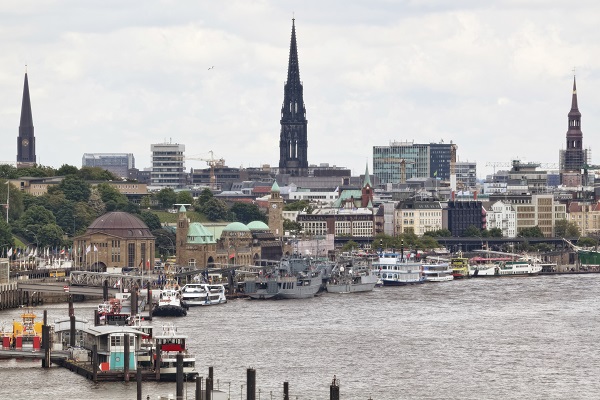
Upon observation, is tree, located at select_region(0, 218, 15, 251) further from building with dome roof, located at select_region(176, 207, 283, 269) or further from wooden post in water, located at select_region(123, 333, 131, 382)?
wooden post in water, located at select_region(123, 333, 131, 382)

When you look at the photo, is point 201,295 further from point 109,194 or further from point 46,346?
point 109,194

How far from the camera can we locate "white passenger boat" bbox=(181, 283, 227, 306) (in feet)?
397

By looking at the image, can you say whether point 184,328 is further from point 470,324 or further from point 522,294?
point 522,294

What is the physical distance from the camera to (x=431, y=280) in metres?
159

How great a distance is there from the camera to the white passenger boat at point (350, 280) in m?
141

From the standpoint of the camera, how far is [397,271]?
501ft

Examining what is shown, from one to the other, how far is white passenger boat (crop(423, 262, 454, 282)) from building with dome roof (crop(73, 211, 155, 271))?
2229cm

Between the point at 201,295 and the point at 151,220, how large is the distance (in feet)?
198

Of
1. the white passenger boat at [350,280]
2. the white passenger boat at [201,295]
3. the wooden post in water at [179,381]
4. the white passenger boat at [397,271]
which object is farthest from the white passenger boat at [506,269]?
the wooden post in water at [179,381]

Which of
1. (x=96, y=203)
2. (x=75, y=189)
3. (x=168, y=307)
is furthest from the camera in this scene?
(x=75, y=189)

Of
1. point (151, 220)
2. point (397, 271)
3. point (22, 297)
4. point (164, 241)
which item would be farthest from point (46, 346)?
point (151, 220)

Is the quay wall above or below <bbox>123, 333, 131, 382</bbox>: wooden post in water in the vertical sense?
above

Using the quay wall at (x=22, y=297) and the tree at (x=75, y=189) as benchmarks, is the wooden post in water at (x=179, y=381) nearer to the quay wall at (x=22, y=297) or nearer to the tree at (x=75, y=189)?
the quay wall at (x=22, y=297)

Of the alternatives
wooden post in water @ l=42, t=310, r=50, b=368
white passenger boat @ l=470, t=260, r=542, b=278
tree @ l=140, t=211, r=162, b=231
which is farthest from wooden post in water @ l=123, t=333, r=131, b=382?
tree @ l=140, t=211, r=162, b=231
